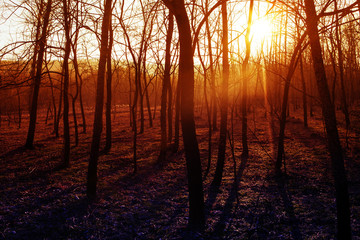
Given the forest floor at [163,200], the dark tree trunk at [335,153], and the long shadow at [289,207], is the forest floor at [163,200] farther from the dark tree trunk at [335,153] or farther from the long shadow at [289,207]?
the dark tree trunk at [335,153]

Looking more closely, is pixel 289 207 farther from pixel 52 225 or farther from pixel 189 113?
pixel 52 225

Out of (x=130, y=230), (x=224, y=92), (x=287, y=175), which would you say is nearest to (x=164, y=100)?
(x=224, y=92)

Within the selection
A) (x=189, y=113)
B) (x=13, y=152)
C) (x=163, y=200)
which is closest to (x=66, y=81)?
(x=163, y=200)

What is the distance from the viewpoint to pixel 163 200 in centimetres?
524

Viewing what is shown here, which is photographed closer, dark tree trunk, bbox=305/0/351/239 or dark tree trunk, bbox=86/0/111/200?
dark tree trunk, bbox=305/0/351/239

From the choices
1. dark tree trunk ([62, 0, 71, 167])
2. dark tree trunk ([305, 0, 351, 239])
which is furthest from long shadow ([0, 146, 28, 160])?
dark tree trunk ([305, 0, 351, 239])

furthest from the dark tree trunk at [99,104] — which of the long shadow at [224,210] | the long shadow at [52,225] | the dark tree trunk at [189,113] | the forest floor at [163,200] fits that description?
the long shadow at [224,210]

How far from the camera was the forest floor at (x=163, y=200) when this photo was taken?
12.7 ft

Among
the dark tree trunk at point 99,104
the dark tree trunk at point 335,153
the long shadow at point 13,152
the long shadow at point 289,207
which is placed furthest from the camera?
the long shadow at point 13,152

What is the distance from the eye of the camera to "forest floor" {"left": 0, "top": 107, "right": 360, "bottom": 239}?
12.7ft

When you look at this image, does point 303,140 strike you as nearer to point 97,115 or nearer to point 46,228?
point 97,115

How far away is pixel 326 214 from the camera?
4234 millimetres

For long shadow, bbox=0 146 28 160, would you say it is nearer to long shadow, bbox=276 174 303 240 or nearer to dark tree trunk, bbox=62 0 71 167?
dark tree trunk, bbox=62 0 71 167

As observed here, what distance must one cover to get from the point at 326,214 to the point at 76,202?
4729 millimetres
